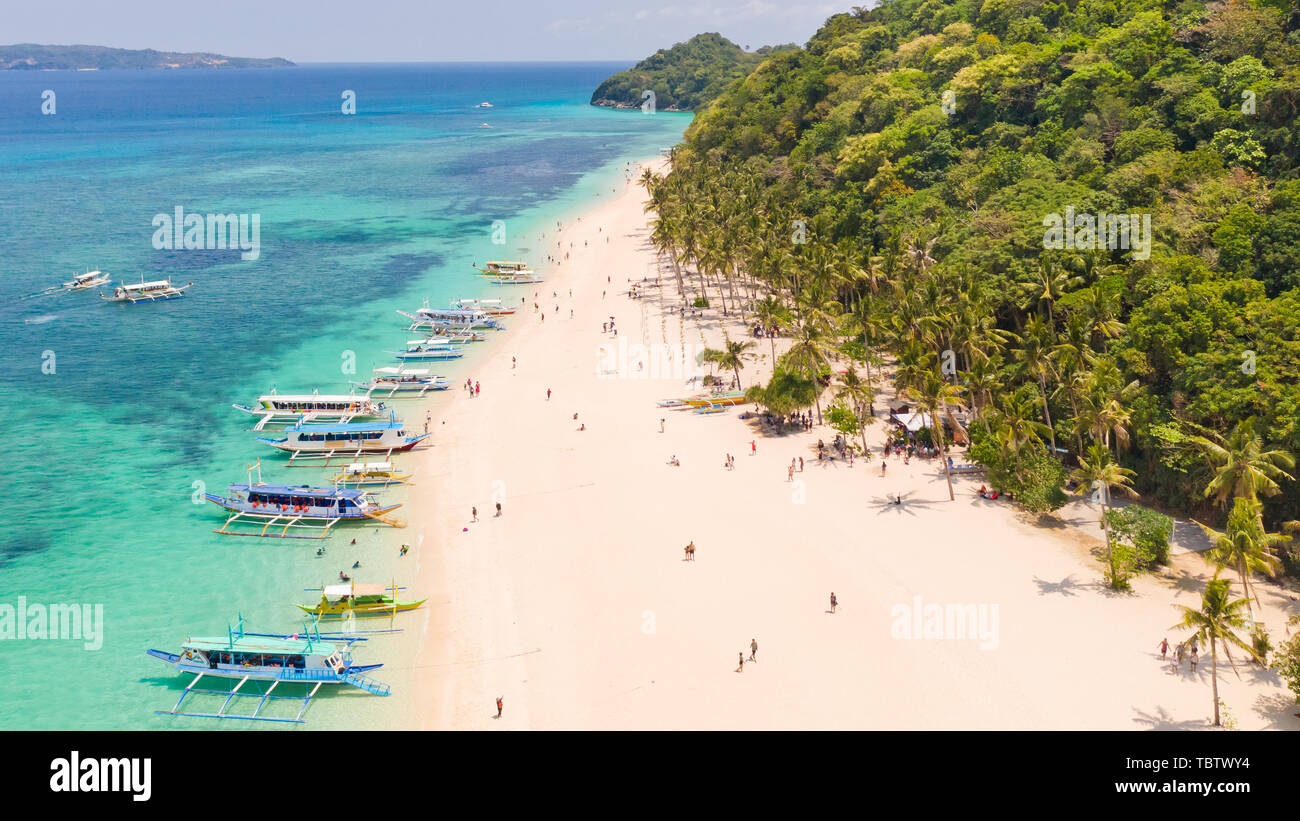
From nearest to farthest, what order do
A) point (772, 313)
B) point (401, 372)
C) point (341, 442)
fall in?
point (341, 442) → point (772, 313) → point (401, 372)

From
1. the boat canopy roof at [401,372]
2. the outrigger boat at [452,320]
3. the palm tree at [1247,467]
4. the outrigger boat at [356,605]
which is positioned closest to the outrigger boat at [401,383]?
the boat canopy roof at [401,372]

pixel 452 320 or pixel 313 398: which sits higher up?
pixel 452 320

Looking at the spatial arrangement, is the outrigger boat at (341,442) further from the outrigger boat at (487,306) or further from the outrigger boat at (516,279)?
the outrigger boat at (516,279)

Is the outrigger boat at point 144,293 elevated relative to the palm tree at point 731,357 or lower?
elevated

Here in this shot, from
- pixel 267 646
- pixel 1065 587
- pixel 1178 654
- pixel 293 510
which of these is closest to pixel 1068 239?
pixel 1065 587

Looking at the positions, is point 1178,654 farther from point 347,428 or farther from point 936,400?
point 347,428

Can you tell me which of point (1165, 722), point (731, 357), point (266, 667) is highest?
point (731, 357)

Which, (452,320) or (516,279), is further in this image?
(516,279)
